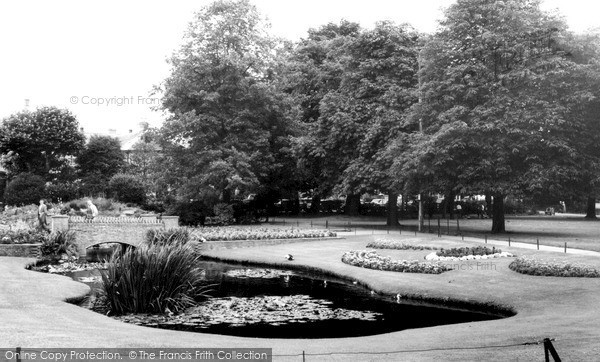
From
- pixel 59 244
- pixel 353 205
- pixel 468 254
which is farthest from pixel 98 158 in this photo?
pixel 468 254

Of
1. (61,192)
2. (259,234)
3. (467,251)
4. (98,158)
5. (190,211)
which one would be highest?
(98,158)

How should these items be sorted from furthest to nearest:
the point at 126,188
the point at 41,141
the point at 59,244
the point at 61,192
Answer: the point at 41,141, the point at 126,188, the point at 61,192, the point at 59,244

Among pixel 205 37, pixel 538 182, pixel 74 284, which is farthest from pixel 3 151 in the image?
pixel 538 182

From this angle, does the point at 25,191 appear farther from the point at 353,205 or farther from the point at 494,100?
the point at 494,100

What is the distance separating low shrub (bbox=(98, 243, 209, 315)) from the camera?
60.0 feet

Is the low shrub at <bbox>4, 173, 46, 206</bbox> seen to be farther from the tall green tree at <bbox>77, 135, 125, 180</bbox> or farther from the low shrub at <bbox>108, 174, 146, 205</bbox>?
the tall green tree at <bbox>77, 135, 125, 180</bbox>

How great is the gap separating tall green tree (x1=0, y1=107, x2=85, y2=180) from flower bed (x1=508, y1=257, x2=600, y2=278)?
2022 inches

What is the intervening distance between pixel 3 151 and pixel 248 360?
59.4 meters

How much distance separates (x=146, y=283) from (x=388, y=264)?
1093 cm

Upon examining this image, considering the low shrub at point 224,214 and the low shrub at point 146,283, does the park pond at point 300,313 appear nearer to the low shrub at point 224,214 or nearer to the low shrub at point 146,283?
the low shrub at point 146,283

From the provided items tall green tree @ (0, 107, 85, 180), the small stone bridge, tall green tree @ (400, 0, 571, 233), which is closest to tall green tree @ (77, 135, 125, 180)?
tall green tree @ (0, 107, 85, 180)

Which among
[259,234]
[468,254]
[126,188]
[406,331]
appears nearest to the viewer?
[406,331]

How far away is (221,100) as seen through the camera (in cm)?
5006

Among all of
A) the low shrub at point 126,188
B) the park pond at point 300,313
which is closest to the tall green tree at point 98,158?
the low shrub at point 126,188
